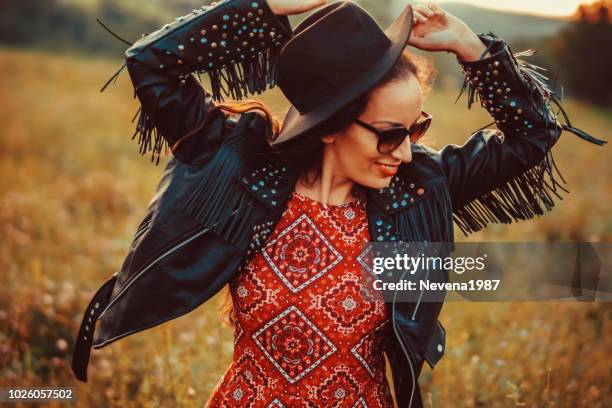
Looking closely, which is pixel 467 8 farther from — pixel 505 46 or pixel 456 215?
pixel 456 215

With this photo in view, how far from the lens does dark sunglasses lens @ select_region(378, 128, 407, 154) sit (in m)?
2.22

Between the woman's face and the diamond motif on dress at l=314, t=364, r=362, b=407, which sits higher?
the woman's face

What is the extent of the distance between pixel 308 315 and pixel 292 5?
3.67 feet

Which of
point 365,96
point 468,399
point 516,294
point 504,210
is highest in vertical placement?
point 365,96

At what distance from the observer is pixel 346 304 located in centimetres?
241

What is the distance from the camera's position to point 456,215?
283cm

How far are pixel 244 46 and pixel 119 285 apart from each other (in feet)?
3.34

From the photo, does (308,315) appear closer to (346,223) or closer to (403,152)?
(346,223)

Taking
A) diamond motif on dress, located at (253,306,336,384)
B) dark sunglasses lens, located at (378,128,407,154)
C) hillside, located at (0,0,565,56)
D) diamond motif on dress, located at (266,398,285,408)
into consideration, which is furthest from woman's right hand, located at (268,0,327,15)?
hillside, located at (0,0,565,56)

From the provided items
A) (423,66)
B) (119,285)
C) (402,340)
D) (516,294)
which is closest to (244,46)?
(423,66)

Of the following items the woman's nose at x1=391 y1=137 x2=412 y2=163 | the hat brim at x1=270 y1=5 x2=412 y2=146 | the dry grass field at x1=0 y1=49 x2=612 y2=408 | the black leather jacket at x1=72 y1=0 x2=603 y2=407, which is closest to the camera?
the hat brim at x1=270 y1=5 x2=412 y2=146

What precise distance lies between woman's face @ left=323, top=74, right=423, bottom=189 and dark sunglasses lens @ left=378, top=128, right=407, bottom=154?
0.02 metres

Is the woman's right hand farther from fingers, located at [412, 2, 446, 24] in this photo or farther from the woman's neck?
the woman's neck

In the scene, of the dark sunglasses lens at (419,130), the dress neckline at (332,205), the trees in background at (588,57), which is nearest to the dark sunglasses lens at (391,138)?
the dark sunglasses lens at (419,130)
